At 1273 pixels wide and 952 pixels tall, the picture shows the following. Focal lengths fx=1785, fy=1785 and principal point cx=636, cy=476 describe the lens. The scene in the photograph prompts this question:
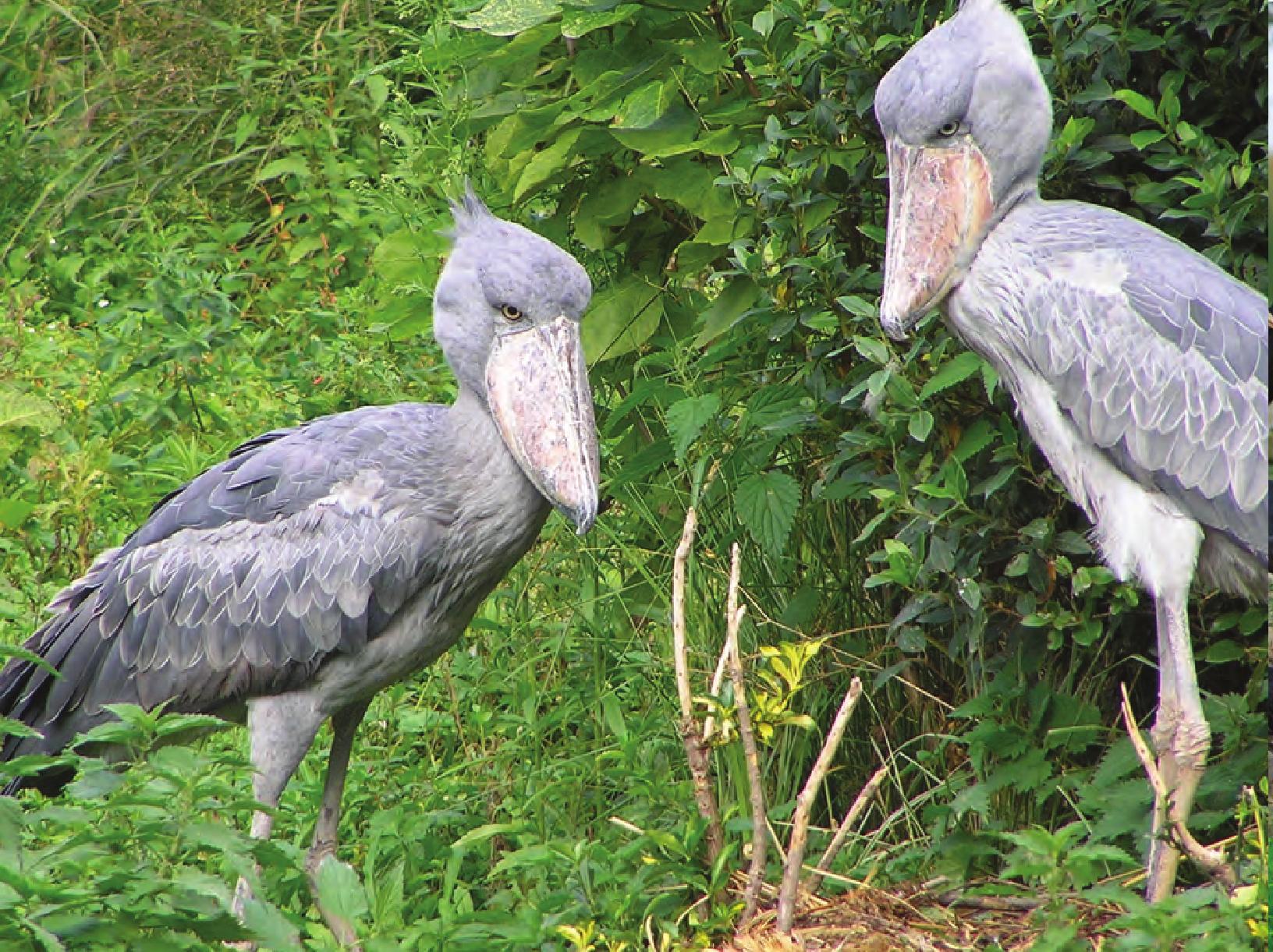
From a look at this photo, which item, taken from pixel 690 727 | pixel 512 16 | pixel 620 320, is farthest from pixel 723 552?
pixel 512 16

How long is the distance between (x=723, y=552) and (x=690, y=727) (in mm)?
1011

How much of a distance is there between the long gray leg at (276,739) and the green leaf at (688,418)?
0.86 metres

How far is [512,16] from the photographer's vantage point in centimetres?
382

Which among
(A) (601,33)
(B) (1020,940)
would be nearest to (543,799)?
(B) (1020,940)

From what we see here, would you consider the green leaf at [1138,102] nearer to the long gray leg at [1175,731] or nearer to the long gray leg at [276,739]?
the long gray leg at [1175,731]

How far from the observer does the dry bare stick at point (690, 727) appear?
2.84 m

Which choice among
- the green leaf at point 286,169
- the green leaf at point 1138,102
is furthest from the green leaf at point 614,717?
the green leaf at point 286,169

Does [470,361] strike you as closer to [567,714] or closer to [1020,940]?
[567,714]

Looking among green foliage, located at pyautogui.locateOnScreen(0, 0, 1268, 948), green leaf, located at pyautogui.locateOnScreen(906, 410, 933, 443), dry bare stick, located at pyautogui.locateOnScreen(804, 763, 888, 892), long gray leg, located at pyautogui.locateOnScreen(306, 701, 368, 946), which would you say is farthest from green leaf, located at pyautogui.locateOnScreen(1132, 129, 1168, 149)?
long gray leg, located at pyautogui.locateOnScreen(306, 701, 368, 946)

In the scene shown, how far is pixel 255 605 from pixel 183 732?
281mm

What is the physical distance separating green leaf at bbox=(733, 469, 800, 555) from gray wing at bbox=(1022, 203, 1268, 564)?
69cm

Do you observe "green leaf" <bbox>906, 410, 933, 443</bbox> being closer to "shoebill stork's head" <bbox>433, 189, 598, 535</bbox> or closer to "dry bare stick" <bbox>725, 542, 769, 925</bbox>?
"dry bare stick" <bbox>725, 542, 769, 925</bbox>

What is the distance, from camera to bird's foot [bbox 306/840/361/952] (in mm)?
2742

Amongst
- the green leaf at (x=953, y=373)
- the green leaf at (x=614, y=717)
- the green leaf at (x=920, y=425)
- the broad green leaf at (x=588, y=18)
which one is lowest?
the green leaf at (x=614, y=717)
